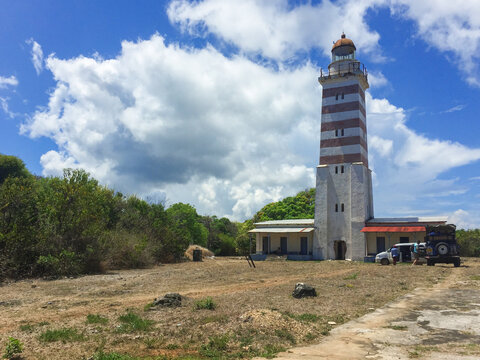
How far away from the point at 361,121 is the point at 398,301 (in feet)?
90.1

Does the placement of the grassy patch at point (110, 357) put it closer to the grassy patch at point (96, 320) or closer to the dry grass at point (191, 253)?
the grassy patch at point (96, 320)

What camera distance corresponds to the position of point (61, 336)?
6484 millimetres

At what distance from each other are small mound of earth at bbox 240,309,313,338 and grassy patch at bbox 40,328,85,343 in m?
3.18

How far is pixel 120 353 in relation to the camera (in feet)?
18.7

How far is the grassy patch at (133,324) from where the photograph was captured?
7027mm

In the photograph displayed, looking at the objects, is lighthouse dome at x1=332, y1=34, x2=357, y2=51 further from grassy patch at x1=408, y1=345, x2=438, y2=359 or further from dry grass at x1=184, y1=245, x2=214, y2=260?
grassy patch at x1=408, y1=345, x2=438, y2=359

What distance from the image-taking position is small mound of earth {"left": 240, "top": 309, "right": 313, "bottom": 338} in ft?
22.3

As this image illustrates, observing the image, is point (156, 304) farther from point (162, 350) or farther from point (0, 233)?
point (0, 233)

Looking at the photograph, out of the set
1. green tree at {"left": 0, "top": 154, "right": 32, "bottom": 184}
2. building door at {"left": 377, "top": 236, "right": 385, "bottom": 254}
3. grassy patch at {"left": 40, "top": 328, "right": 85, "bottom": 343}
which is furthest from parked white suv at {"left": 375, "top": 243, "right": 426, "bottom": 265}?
green tree at {"left": 0, "top": 154, "right": 32, "bottom": 184}

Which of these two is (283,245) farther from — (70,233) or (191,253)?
(70,233)

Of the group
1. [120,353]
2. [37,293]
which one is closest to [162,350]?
[120,353]

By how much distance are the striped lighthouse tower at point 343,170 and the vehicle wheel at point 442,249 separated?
881 centimetres

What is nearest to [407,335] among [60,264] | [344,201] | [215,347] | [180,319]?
[215,347]

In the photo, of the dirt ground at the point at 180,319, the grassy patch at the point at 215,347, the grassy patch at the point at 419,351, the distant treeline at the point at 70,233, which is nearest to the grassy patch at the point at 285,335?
the dirt ground at the point at 180,319
